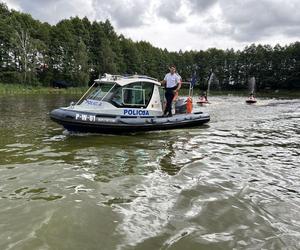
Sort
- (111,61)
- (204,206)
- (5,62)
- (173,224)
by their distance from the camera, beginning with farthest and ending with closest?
(111,61), (5,62), (204,206), (173,224)

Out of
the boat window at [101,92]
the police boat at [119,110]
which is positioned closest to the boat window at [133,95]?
the police boat at [119,110]

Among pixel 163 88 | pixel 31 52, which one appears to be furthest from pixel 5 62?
pixel 163 88

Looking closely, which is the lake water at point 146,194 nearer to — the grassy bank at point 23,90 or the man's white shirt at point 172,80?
the man's white shirt at point 172,80

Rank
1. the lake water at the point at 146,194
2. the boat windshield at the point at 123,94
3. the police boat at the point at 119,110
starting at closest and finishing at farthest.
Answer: the lake water at the point at 146,194, the police boat at the point at 119,110, the boat windshield at the point at 123,94

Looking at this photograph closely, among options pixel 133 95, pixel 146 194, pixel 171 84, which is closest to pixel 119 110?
pixel 133 95

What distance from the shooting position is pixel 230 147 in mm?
12109

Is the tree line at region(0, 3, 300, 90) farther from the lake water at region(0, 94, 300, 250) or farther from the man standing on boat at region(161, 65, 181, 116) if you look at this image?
the lake water at region(0, 94, 300, 250)

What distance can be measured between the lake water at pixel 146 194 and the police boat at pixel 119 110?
0.89 m

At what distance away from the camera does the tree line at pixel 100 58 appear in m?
58.7

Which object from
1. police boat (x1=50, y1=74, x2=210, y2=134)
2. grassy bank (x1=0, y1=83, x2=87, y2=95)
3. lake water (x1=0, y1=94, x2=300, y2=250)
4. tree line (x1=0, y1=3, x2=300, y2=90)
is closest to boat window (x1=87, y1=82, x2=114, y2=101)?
police boat (x1=50, y1=74, x2=210, y2=134)

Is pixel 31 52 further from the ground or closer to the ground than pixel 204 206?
further from the ground

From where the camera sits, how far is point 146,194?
22.9ft

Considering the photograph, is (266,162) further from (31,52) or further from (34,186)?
(31,52)

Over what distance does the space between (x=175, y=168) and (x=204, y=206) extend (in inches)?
106
